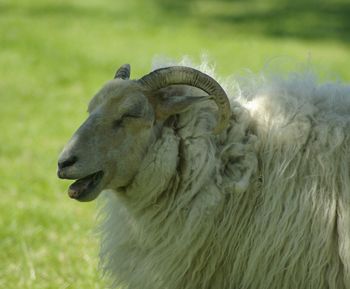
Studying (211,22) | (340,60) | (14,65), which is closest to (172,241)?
(14,65)

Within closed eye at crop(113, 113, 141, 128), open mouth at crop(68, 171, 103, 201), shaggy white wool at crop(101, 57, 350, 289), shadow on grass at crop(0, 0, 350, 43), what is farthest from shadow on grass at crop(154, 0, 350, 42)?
open mouth at crop(68, 171, 103, 201)

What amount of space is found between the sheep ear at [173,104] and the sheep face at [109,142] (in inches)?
1.6

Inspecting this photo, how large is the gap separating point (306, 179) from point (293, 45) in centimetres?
943

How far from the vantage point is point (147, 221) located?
3.40 m

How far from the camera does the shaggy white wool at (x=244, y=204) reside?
329cm

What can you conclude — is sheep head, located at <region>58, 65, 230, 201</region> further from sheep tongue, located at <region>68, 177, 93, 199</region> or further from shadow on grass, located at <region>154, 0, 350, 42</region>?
shadow on grass, located at <region>154, 0, 350, 42</region>

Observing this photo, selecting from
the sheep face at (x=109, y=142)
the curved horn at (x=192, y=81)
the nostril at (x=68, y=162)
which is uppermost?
the curved horn at (x=192, y=81)

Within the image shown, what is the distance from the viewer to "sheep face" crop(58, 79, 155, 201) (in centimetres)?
313

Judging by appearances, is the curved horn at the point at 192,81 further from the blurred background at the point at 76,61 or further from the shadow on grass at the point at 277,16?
the shadow on grass at the point at 277,16

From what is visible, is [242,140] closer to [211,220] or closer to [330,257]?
[211,220]

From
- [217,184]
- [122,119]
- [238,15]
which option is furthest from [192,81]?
[238,15]

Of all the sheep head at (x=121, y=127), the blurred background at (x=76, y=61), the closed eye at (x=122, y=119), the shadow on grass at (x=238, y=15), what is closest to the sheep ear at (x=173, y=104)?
the sheep head at (x=121, y=127)

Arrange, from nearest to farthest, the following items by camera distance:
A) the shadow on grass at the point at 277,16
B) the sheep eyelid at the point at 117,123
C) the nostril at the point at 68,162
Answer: the nostril at the point at 68,162 < the sheep eyelid at the point at 117,123 < the shadow on grass at the point at 277,16

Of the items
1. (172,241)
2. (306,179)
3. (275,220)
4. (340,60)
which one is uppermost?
(340,60)
